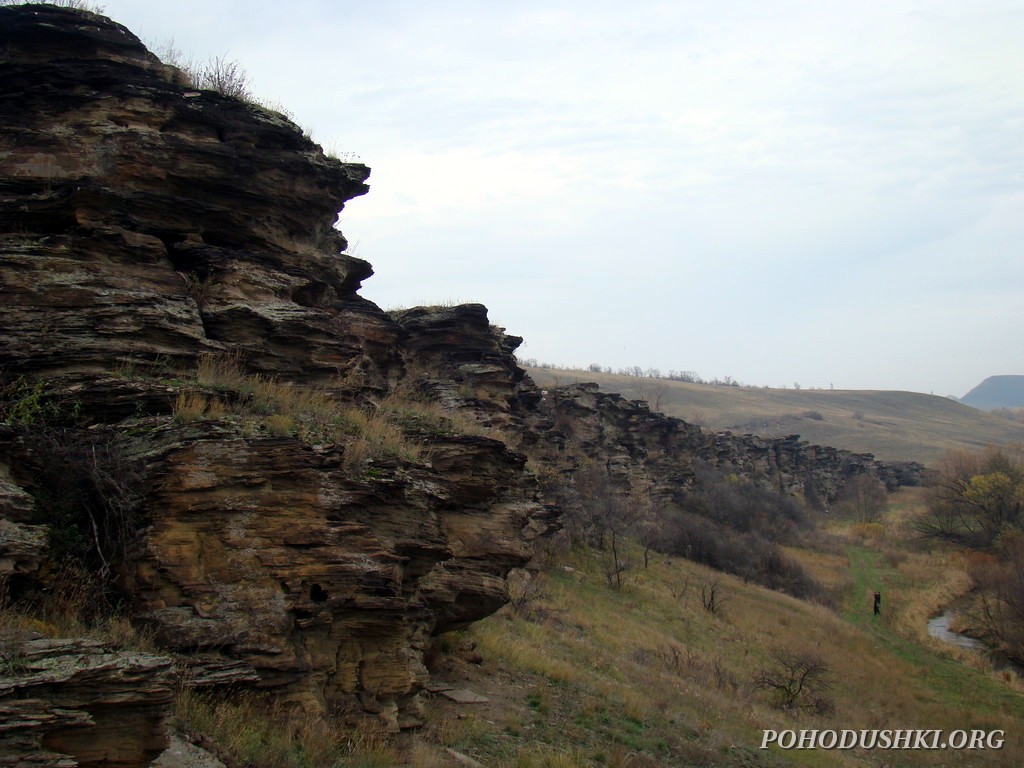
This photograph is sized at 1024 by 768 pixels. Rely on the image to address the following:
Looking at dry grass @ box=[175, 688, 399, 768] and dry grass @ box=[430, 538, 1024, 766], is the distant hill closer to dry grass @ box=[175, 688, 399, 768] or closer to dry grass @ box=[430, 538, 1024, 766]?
dry grass @ box=[430, 538, 1024, 766]

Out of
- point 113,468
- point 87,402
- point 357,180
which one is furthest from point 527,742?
point 357,180

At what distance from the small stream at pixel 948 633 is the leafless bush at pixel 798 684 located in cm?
1320

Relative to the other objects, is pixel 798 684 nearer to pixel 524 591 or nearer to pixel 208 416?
pixel 524 591

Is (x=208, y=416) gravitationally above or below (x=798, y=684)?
above

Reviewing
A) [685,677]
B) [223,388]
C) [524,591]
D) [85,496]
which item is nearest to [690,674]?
[685,677]

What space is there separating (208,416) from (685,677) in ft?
44.6

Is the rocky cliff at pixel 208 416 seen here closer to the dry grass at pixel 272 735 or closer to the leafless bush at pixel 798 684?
the dry grass at pixel 272 735

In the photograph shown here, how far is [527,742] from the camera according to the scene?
9.69 meters

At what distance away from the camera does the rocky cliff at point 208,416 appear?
709cm

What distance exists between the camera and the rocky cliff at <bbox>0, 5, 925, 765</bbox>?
23.3ft

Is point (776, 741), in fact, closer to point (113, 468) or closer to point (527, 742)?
point (527, 742)

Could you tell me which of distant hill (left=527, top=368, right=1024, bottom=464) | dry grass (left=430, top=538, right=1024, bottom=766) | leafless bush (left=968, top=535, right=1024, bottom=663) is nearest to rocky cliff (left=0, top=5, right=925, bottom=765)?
dry grass (left=430, top=538, right=1024, bottom=766)

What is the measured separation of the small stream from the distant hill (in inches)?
Result: 2619

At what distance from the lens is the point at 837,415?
151 m
